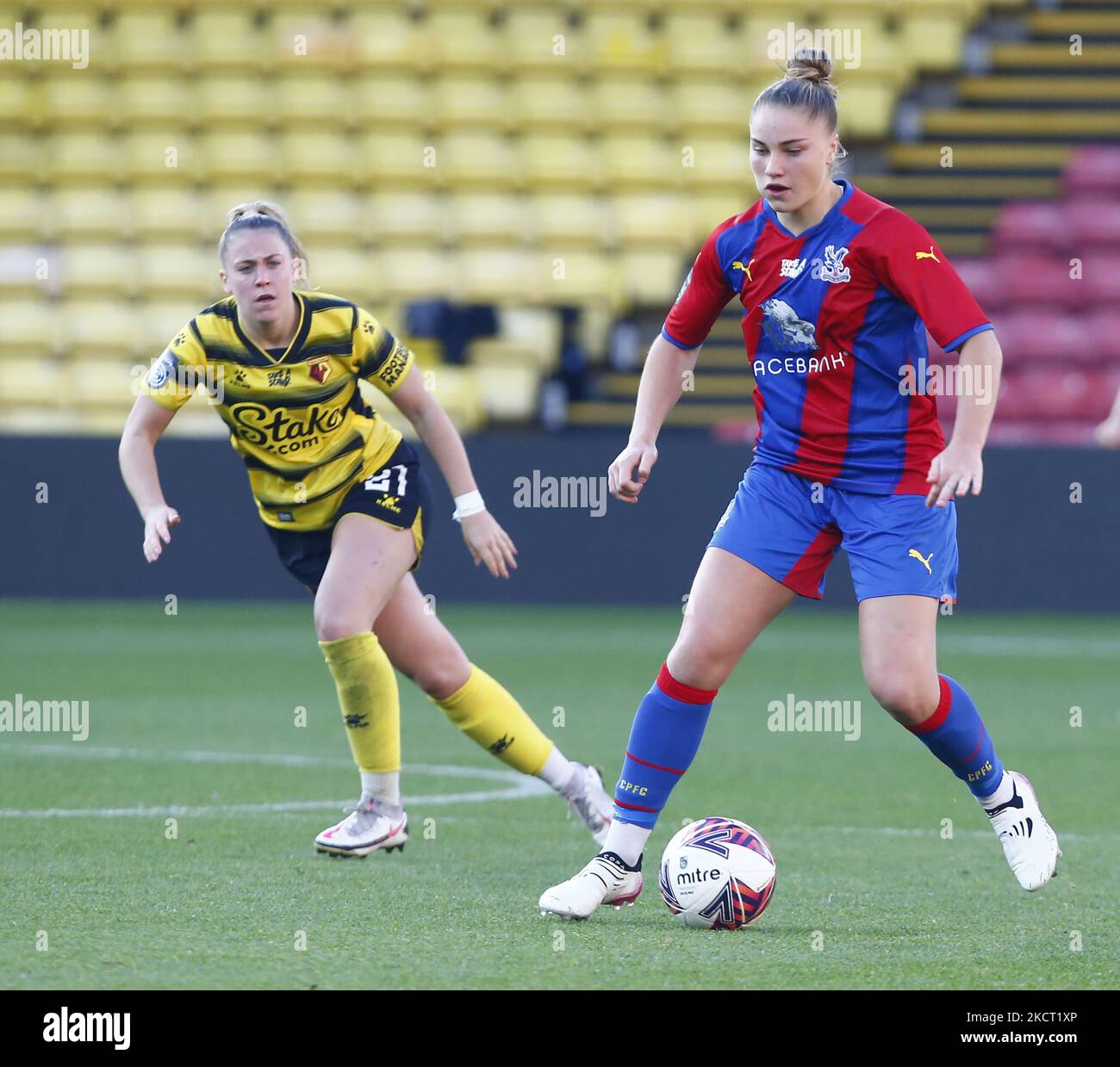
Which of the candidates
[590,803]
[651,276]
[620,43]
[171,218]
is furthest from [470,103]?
[590,803]

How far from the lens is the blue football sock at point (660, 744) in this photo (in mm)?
4805

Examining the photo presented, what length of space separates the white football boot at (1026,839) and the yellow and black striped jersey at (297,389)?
2081 mm

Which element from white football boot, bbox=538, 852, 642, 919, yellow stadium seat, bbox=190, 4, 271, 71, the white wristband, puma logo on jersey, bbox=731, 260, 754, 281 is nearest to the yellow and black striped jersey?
the white wristband

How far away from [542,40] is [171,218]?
369 centimetres

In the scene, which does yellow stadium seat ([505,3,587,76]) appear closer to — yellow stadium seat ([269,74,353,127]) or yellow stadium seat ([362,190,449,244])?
yellow stadium seat ([269,74,353,127])

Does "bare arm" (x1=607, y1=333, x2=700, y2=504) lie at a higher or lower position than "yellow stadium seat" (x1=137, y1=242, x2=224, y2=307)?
lower

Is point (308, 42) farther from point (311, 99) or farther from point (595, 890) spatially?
point (595, 890)

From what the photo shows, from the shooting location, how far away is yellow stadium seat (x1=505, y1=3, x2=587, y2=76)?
1736 cm

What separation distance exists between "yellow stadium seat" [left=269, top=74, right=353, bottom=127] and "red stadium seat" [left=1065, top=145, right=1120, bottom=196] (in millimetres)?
6289

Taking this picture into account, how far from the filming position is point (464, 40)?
1761 centimetres

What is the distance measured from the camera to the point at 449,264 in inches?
634

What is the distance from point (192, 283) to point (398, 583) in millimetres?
10921

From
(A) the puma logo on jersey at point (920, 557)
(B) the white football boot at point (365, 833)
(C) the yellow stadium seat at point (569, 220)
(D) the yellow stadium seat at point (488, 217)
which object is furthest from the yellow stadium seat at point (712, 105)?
(A) the puma logo on jersey at point (920, 557)

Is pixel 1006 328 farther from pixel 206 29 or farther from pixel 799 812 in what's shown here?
pixel 799 812
